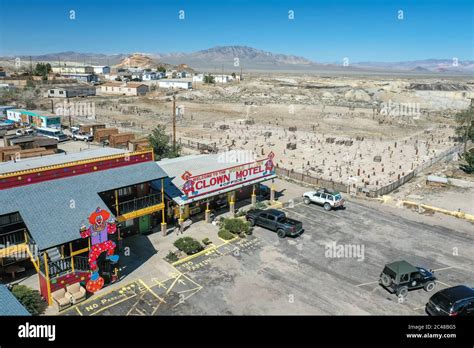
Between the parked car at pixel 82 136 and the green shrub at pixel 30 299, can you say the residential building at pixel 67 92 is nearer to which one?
the parked car at pixel 82 136

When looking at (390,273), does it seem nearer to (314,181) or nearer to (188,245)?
(188,245)

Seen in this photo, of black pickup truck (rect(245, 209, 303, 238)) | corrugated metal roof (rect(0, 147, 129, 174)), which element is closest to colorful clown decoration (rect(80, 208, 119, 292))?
corrugated metal roof (rect(0, 147, 129, 174))

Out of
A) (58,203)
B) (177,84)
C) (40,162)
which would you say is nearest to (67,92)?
(177,84)

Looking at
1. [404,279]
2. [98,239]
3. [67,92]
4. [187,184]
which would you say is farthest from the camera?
[67,92]

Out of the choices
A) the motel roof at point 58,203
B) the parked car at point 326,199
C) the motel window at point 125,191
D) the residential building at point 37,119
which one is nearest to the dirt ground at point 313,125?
the parked car at point 326,199

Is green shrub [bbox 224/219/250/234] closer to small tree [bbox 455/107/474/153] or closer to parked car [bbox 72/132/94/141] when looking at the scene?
parked car [bbox 72/132/94/141]

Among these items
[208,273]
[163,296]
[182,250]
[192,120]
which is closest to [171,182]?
[182,250]
